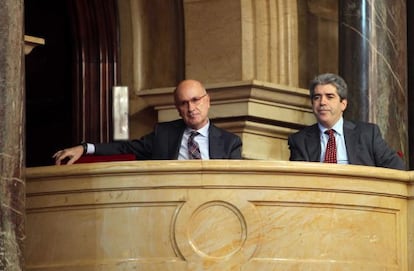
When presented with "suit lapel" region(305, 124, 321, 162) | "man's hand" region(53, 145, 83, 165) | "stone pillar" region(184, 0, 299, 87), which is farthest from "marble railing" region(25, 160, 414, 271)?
"stone pillar" region(184, 0, 299, 87)

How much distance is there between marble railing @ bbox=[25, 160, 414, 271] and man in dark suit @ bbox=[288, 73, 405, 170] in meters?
0.62

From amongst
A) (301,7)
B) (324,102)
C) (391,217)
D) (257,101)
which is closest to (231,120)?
(257,101)

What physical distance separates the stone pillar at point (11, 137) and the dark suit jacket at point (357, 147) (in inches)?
66.4

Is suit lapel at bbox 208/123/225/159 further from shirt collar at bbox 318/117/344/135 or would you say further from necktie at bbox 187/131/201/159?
shirt collar at bbox 318/117/344/135

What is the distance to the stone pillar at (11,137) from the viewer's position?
807 cm

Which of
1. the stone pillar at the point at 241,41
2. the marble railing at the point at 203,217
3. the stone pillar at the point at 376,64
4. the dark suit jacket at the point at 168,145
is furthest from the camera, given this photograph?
the stone pillar at the point at 241,41

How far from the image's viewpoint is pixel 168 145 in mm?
9148

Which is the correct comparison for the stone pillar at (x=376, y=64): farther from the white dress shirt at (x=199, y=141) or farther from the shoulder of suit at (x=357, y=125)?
the white dress shirt at (x=199, y=141)

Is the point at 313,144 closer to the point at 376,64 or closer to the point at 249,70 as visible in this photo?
the point at 376,64

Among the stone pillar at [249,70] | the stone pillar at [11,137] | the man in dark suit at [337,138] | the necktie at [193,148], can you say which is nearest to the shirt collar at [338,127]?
the man in dark suit at [337,138]

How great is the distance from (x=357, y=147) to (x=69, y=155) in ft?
5.09

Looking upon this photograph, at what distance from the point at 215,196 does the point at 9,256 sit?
1.04 meters

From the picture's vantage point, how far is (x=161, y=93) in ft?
37.4

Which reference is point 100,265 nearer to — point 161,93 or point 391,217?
point 391,217
